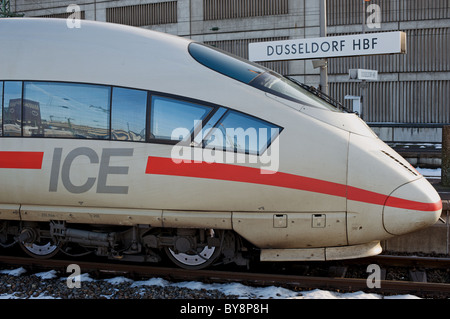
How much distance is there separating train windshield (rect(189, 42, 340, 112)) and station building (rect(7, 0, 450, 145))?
14563 millimetres

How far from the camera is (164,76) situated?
5371 millimetres

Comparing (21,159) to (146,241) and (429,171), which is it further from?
(429,171)

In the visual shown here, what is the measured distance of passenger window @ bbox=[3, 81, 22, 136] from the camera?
5.56 m

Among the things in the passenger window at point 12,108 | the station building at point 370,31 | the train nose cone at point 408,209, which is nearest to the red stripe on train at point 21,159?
the passenger window at point 12,108

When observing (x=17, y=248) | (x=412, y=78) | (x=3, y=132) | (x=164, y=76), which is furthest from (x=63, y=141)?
(x=412, y=78)

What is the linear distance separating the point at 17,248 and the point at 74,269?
150 centimetres

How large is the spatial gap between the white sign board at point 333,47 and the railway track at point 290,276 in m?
4.72

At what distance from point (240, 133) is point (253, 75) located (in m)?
0.86

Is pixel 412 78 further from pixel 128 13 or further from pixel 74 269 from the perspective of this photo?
pixel 74 269

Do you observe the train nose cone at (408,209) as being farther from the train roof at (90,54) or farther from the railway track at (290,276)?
the train roof at (90,54)

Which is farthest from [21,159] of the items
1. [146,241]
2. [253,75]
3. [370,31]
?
[370,31]

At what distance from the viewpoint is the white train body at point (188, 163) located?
5086 millimetres

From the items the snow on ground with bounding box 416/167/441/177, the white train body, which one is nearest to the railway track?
the white train body

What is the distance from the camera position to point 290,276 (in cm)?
547
